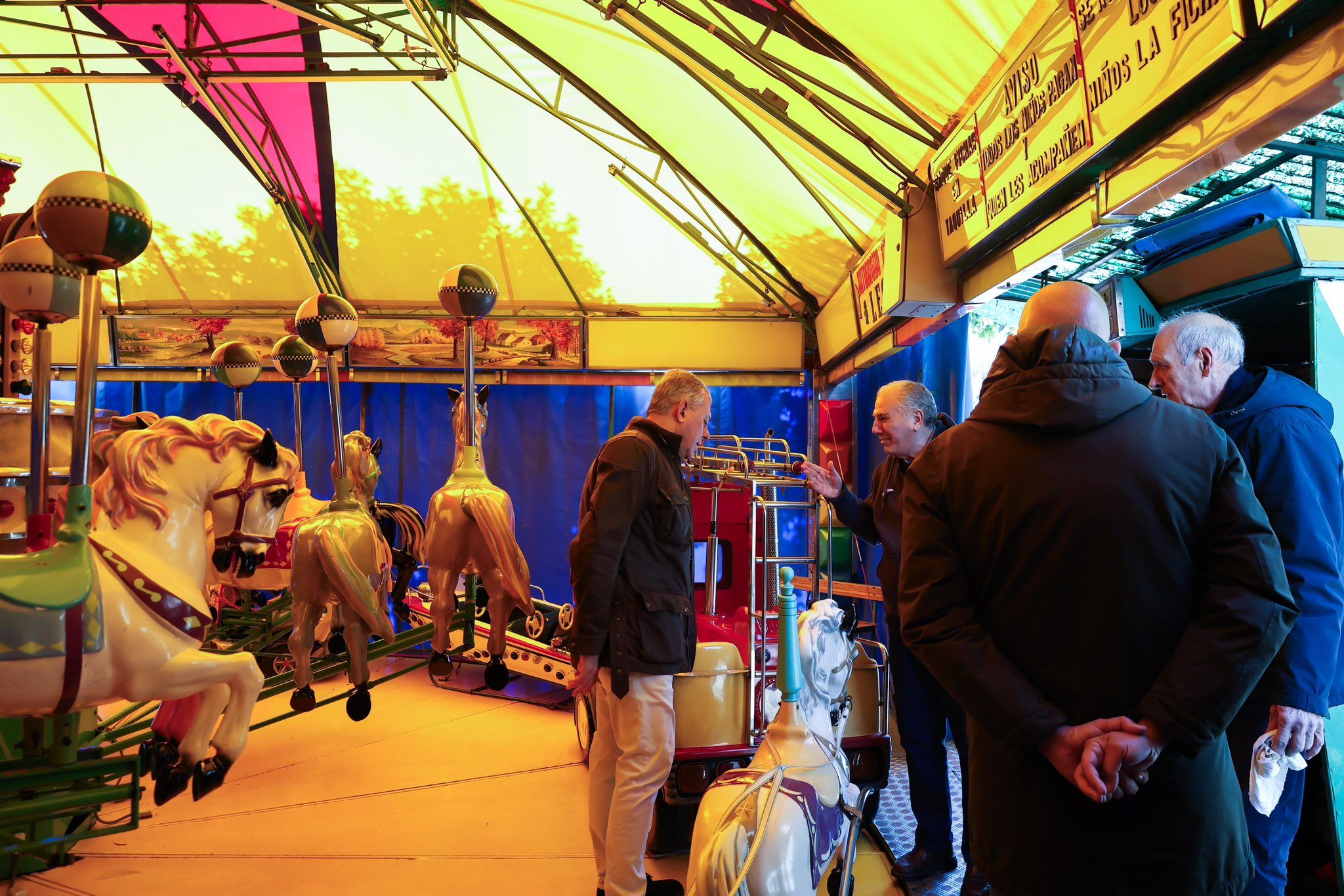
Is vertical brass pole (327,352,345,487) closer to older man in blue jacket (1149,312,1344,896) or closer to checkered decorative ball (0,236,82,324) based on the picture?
checkered decorative ball (0,236,82,324)

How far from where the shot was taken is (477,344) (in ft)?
22.4

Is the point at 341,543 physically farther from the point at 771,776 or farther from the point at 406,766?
the point at 406,766

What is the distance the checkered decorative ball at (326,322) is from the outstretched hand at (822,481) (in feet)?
5.31

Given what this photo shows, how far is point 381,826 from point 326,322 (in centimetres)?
225

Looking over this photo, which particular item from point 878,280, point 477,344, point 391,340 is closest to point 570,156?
point 477,344

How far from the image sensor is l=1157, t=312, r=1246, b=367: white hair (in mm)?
2006

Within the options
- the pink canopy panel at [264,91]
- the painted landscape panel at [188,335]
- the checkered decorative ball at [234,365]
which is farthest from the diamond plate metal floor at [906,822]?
the painted landscape panel at [188,335]

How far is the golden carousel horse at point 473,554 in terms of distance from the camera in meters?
2.52

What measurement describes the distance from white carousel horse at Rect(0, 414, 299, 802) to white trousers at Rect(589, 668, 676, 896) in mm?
1023

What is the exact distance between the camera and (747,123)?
4.04 meters

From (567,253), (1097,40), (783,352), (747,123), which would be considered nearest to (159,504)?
(1097,40)

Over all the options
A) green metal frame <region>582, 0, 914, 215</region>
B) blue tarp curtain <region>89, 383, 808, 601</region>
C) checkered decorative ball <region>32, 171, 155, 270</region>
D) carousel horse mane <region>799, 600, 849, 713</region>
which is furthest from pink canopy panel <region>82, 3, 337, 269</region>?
carousel horse mane <region>799, 600, 849, 713</region>

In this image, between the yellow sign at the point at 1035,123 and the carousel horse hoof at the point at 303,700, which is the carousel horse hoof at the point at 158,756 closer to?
the carousel horse hoof at the point at 303,700

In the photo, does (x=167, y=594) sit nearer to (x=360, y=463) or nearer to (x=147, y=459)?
(x=147, y=459)
